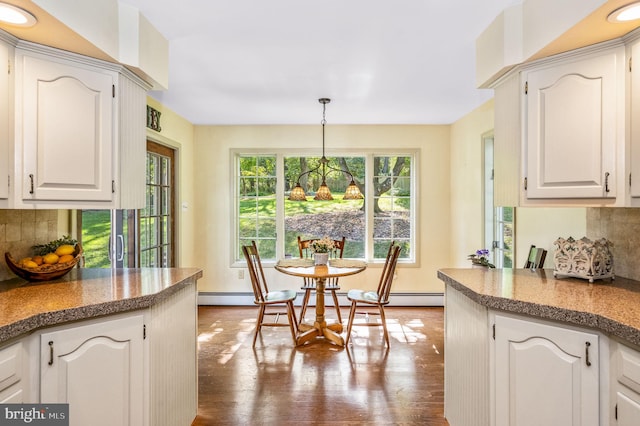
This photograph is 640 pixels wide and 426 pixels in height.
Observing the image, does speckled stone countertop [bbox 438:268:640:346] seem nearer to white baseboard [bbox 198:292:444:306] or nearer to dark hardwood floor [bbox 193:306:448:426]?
dark hardwood floor [bbox 193:306:448:426]

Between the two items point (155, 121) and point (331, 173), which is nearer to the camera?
point (155, 121)

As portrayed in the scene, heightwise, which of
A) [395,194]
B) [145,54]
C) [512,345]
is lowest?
[512,345]

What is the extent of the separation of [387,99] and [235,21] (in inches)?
79.1

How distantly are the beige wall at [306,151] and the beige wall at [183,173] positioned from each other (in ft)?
0.36

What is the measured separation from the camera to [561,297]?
65.0 inches

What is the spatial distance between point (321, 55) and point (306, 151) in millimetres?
2328

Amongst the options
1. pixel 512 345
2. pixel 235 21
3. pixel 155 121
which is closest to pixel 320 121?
pixel 155 121

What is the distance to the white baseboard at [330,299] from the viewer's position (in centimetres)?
496

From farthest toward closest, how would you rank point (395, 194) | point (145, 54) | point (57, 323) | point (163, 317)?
point (395, 194) → point (145, 54) → point (163, 317) → point (57, 323)

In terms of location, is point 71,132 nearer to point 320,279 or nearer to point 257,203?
point 320,279

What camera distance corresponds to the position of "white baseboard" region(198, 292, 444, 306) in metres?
4.96

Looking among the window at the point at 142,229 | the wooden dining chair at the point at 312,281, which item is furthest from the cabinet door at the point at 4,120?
the wooden dining chair at the point at 312,281

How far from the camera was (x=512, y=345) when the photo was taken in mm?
1621

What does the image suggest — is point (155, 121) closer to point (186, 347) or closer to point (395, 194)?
point (186, 347)
